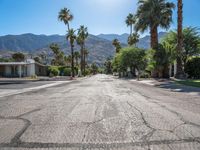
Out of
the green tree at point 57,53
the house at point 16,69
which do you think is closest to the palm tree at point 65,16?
the house at point 16,69

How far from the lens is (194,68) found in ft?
141

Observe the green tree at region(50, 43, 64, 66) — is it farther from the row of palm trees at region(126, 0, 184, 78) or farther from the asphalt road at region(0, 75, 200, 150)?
the asphalt road at region(0, 75, 200, 150)

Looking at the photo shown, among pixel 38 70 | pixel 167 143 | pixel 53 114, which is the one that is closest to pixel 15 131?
pixel 53 114

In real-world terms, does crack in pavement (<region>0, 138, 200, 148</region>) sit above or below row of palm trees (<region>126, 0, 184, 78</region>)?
below

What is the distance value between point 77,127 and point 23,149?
6.76 feet

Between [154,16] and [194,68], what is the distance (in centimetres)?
1057

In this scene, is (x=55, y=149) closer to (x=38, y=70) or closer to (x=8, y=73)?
(x=8, y=73)

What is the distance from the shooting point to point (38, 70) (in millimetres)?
76062

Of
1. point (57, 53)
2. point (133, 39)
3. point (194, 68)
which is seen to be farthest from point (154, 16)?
point (57, 53)

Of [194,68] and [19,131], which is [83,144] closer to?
[19,131]

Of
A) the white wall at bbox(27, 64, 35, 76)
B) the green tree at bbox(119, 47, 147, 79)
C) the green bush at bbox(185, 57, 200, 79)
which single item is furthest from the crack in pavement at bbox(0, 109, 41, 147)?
the green tree at bbox(119, 47, 147, 79)

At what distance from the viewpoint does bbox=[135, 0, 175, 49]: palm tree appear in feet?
151

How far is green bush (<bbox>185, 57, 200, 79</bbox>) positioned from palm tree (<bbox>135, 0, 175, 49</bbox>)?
20.7 feet

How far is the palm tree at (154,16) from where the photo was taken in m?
46.1
